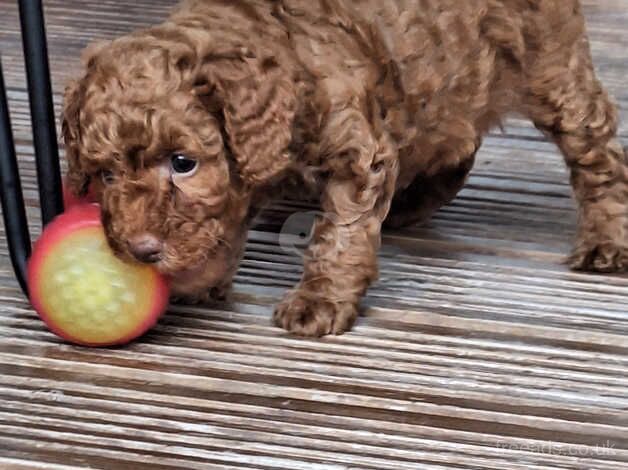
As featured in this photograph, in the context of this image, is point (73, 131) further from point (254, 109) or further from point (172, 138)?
point (254, 109)

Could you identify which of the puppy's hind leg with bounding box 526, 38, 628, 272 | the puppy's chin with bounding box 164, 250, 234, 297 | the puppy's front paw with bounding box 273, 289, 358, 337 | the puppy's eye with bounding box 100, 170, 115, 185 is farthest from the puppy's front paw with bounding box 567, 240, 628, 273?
the puppy's eye with bounding box 100, 170, 115, 185

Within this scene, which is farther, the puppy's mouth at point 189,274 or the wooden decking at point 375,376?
the puppy's mouth at point 189,274

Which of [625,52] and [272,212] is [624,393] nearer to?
[272,212]

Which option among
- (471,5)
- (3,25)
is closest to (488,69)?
(471,5)

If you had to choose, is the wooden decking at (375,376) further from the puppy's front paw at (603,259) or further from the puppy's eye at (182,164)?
the puppy's eye at (182,164)

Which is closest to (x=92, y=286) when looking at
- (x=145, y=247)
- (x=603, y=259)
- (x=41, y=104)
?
(x=145, y=247)

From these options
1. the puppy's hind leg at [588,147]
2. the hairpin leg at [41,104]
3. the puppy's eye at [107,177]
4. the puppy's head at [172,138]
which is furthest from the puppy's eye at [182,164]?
the puppy's hind leg at [588,147]

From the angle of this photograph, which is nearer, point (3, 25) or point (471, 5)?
point (471, 5)

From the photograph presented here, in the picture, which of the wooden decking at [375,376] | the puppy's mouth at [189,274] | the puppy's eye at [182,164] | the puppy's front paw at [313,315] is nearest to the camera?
the wooden decking at [375,376]
